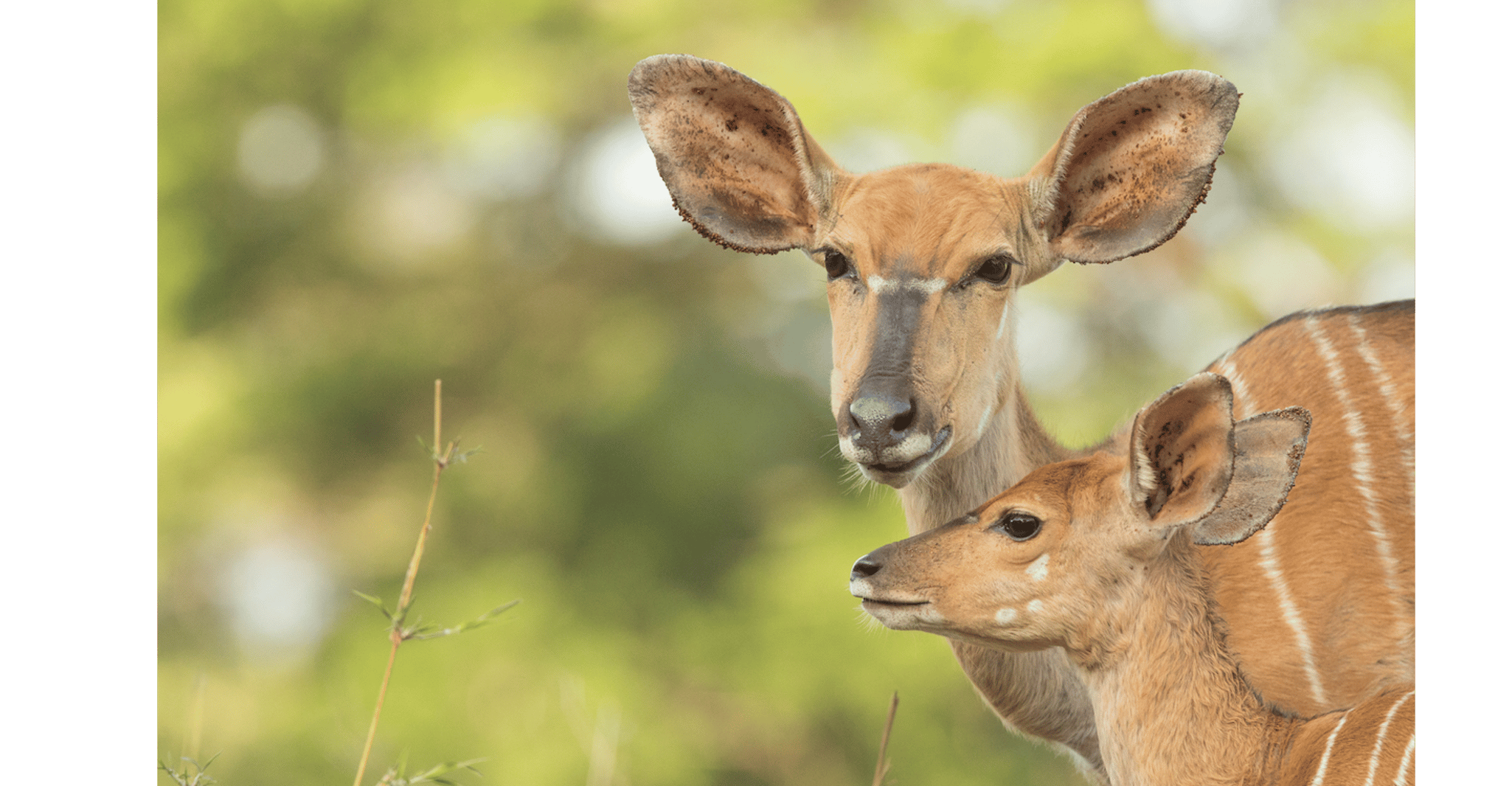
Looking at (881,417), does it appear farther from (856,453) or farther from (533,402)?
(533,402)

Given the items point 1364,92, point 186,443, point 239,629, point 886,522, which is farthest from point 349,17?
point 1364,92

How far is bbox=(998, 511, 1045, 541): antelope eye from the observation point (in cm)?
219

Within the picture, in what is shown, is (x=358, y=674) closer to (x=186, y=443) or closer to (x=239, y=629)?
(x=239, y=629)

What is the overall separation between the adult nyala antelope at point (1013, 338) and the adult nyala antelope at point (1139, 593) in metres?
0.16

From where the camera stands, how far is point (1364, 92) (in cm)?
366

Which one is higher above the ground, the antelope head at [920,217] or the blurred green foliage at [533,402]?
the antelope head at [920,217]

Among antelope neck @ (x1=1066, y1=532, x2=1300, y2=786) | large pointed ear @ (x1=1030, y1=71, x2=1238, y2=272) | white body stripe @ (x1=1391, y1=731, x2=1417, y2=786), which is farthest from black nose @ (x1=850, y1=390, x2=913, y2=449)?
white body stripe @ (x1=1391, y1=731, x2=1417, y2=786)

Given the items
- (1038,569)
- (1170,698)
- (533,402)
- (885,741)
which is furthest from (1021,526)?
(533,402)

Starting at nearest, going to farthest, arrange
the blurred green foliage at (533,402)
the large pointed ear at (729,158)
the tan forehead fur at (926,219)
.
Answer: the tan forehead fur at (926,219) < the large pointed ear at (729,158) < the blurred green foliage at (533,402)

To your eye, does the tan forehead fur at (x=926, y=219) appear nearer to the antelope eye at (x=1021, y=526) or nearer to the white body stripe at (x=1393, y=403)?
the antelope eye at (x=1021, y=526)

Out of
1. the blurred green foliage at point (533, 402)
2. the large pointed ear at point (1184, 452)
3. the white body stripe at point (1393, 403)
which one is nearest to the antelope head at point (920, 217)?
the large pointed ear at point (1184, 452)

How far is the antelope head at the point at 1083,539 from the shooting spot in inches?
82.4

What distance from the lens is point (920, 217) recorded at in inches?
91.7

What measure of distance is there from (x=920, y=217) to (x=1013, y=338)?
11.4 inches
